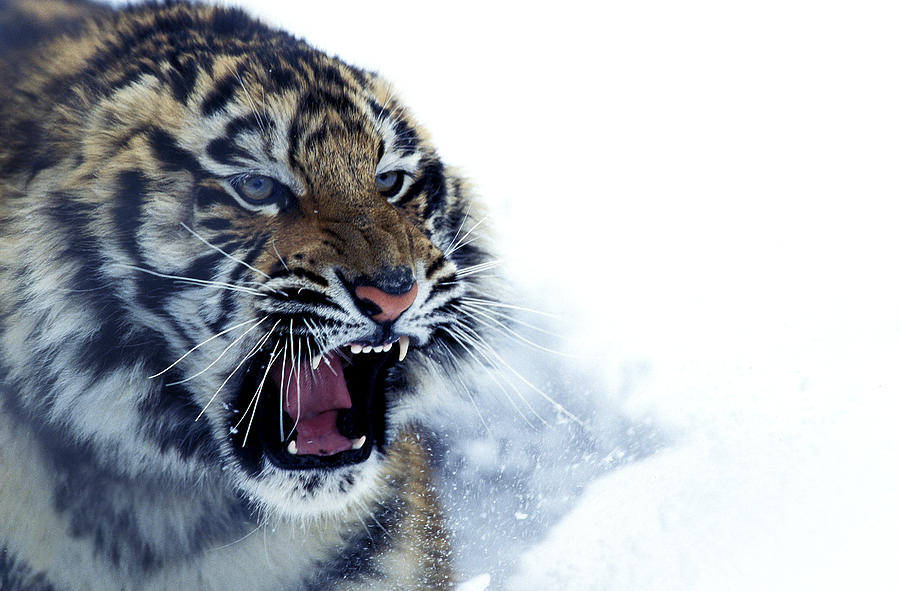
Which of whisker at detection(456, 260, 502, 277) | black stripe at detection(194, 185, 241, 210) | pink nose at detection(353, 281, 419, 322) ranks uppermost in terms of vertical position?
black stripe at detection(194, 185, 241, 210)

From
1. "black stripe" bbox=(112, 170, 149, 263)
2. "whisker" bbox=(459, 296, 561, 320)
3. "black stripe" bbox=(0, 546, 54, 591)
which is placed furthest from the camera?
"whisker" bbox=(459, 296, 561, 320)

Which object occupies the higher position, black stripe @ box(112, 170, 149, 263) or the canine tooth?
black stripe @ box(112, 170, 149, 263)

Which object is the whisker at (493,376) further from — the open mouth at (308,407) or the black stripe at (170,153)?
the black stripe at (170,153)

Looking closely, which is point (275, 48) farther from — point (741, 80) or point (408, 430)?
point (741, 80)

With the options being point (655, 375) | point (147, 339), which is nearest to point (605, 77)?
point (655, 375)

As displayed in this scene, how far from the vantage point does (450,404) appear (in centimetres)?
109

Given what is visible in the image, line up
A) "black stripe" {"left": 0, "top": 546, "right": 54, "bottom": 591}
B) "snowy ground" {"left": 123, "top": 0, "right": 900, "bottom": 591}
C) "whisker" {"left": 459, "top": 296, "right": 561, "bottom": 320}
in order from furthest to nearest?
"snowy ground" {"left": 123, "top": 0, "right": 900, "bottom": 591}, "whisker" {"left": 459, "top": 296, "right": 561, "bottom": 320}, "black stripe" {"left": 0, "top": 546, "right": 54, "bottom": 591}

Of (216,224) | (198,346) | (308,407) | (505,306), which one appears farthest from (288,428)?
(505,306)

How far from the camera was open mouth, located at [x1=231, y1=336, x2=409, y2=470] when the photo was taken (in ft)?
2.79

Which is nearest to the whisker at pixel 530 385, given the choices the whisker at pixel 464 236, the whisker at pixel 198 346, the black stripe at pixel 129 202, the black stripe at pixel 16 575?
the whisker at pixel 464 236

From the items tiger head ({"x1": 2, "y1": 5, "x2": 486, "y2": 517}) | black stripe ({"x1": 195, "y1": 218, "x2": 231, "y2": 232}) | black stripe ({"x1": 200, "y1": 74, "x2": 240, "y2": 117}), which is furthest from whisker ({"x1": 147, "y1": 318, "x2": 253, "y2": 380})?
black stripe ({"x1": 200, "y1": 74, "x2": 240, "y2": 117})

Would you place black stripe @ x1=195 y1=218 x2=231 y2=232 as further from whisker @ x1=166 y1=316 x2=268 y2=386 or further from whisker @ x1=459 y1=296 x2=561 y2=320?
whisker @ x1=459 y1=296 x2=561 y2=320

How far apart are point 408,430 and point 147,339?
40 centimetres

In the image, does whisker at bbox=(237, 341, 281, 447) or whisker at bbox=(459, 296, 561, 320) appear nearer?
whisker at bbox=(237, 341, 281, 447)
